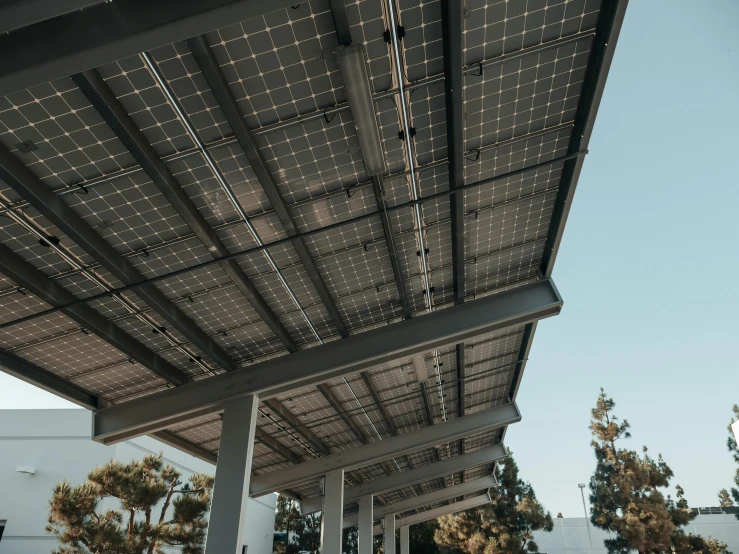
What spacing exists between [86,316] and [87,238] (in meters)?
3.00

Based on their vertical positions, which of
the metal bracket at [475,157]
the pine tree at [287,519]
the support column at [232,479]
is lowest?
the support column at [232,479]

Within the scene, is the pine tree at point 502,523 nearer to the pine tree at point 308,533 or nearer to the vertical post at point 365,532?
the vertical post at point 365,532

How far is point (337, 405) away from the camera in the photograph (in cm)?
2128

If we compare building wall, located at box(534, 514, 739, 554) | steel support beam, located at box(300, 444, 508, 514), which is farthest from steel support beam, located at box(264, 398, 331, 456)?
building wall, located at box(534, 514, 739, 554)

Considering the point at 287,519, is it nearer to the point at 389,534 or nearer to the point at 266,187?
the point at 389,534

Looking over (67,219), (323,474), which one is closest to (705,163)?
(67,219)

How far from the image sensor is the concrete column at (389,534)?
140 ft

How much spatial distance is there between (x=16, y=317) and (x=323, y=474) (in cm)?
1769

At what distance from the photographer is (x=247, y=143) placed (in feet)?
29.6

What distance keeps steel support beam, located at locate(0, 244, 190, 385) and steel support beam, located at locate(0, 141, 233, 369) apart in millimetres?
1361

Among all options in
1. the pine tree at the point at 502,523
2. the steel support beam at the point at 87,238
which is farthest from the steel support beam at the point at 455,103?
the pine tree at the point at 502,523

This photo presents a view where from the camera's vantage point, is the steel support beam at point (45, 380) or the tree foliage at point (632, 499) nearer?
the steel support beam at point (45, 380)

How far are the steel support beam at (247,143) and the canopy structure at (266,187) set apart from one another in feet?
0.15

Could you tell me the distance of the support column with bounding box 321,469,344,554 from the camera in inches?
944
